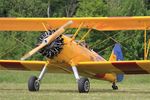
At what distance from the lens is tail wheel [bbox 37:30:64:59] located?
58.2 ft

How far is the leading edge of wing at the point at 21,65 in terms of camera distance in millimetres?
19531

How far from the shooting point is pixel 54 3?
67.8 metres

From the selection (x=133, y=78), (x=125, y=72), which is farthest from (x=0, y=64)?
(x=133, y=78)

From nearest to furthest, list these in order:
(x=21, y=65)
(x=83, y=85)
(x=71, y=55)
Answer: (x=83, y=85) → (x=71, y=55) → (x=21, y=65)

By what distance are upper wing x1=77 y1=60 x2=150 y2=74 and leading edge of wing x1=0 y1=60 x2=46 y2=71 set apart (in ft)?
4.71

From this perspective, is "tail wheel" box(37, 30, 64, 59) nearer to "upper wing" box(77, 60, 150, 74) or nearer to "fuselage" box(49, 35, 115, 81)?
"fuselage" box(49, 35, 115, 81)

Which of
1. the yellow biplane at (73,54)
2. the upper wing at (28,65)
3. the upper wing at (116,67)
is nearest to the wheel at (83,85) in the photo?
the yellow biplane at (73,54)

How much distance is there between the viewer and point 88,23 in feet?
64.4

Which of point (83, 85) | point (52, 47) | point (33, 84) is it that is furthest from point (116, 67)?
point (33, 84)

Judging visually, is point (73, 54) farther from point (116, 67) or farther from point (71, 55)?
point (116, 67)

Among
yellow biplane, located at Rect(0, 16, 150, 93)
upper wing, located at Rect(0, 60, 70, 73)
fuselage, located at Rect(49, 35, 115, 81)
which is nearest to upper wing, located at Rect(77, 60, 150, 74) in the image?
yellow biplane, located at Rect(0, 16, 150, 93)

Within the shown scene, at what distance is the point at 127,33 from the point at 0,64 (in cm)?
2344

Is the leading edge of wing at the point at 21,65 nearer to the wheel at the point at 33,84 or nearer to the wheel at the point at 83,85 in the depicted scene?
the wheel at the point at 33,84

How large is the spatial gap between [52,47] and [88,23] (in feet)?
7.49
